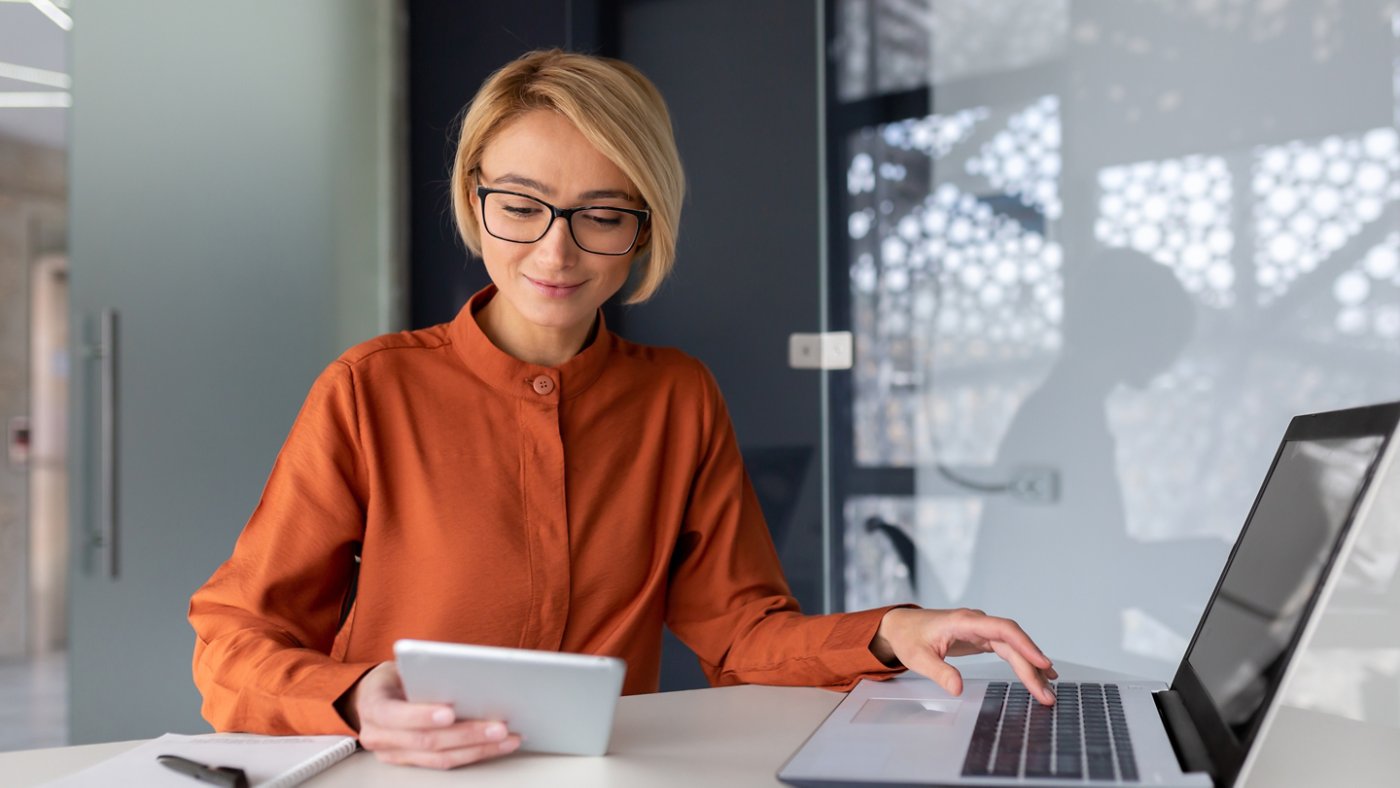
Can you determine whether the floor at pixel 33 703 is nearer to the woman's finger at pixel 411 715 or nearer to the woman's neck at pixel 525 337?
the woman's neck at pixel 525 337

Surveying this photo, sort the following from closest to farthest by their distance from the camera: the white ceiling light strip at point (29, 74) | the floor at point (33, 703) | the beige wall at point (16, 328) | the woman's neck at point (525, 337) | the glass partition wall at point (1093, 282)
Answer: the woman's neck at point (525, 337), the glass partition wall at point (1093, 282), the white ceiling light strip at point (29, 74), the floor at point (33, 703), the beige wall at point (16, 328)

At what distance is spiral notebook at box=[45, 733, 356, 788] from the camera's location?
2.70 ft

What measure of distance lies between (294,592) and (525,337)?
392 mm

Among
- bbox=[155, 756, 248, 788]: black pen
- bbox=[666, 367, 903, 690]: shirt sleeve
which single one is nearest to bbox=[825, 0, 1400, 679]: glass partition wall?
bbox=[666, 367, 903, 690]: shirt sleeve

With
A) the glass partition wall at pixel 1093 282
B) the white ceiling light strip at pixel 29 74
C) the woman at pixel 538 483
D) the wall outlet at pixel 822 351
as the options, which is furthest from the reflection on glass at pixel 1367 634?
the white ceiling light strip at pixel 29 74

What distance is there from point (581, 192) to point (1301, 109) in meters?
1.89

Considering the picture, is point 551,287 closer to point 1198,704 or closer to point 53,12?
point 1198,704

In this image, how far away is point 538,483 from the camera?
132cm

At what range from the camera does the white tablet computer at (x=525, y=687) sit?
0.78 m

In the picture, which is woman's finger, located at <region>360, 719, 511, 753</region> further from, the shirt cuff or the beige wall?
the beige wall

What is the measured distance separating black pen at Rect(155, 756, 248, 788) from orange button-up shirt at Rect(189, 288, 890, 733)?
0.26m

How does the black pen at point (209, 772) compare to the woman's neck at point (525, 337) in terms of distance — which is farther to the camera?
the woman's neck at point (525, 337)

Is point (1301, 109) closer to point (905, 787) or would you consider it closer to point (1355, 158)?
point (1355, 158)

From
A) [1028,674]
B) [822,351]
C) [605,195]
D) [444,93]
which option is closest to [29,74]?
[444,93]
